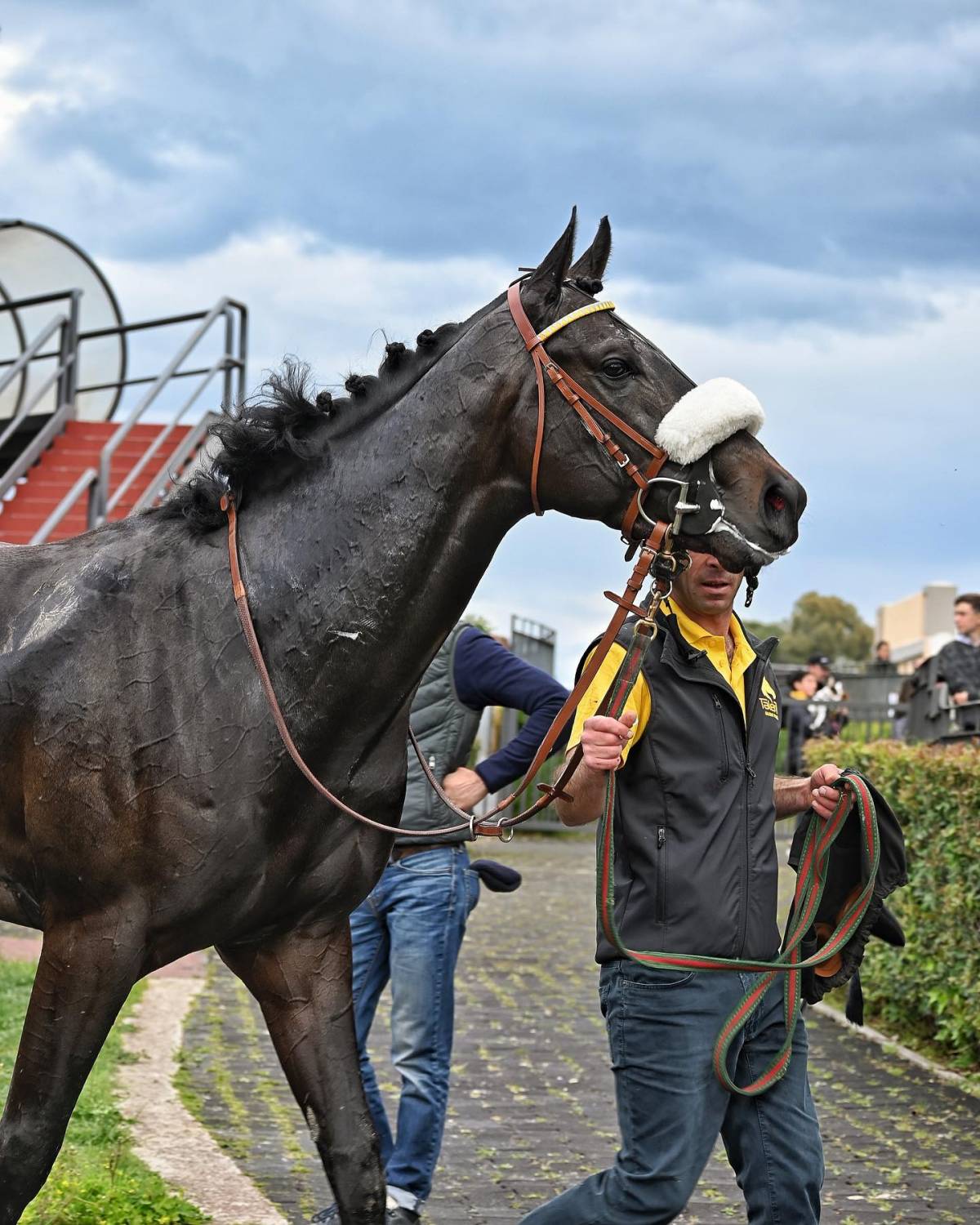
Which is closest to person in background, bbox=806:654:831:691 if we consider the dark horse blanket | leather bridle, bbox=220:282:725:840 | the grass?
the grass

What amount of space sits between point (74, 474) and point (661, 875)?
11.6 metres

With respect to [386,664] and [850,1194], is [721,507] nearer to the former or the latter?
[386,664]

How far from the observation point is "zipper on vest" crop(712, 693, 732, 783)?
3709 millimetres

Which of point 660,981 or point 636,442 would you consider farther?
point 660,981

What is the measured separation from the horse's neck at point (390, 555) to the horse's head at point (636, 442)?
0.41 ft

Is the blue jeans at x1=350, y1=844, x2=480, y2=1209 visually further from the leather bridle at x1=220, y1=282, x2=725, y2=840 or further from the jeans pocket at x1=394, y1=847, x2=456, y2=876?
the leather bridle at x1=220, y1=282, x2=725, y2=840

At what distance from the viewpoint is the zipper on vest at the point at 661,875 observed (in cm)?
362

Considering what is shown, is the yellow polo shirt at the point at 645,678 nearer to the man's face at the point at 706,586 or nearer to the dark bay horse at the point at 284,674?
the man's face at the point at 706,586

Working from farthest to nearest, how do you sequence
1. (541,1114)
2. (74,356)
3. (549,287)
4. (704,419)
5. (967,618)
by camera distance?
(74,356) < (967,618) < (541,1114) < (549,287) < (704,419)

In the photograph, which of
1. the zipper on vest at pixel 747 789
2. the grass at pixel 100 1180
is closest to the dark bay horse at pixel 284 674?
the zipper on vest at pixel 747 789

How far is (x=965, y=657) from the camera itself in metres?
12.6

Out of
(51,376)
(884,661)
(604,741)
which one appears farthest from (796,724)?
(604,741)

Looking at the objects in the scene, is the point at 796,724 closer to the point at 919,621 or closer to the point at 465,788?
the point at 465,788

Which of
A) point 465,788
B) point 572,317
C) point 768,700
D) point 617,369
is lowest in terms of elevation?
point 465,788
